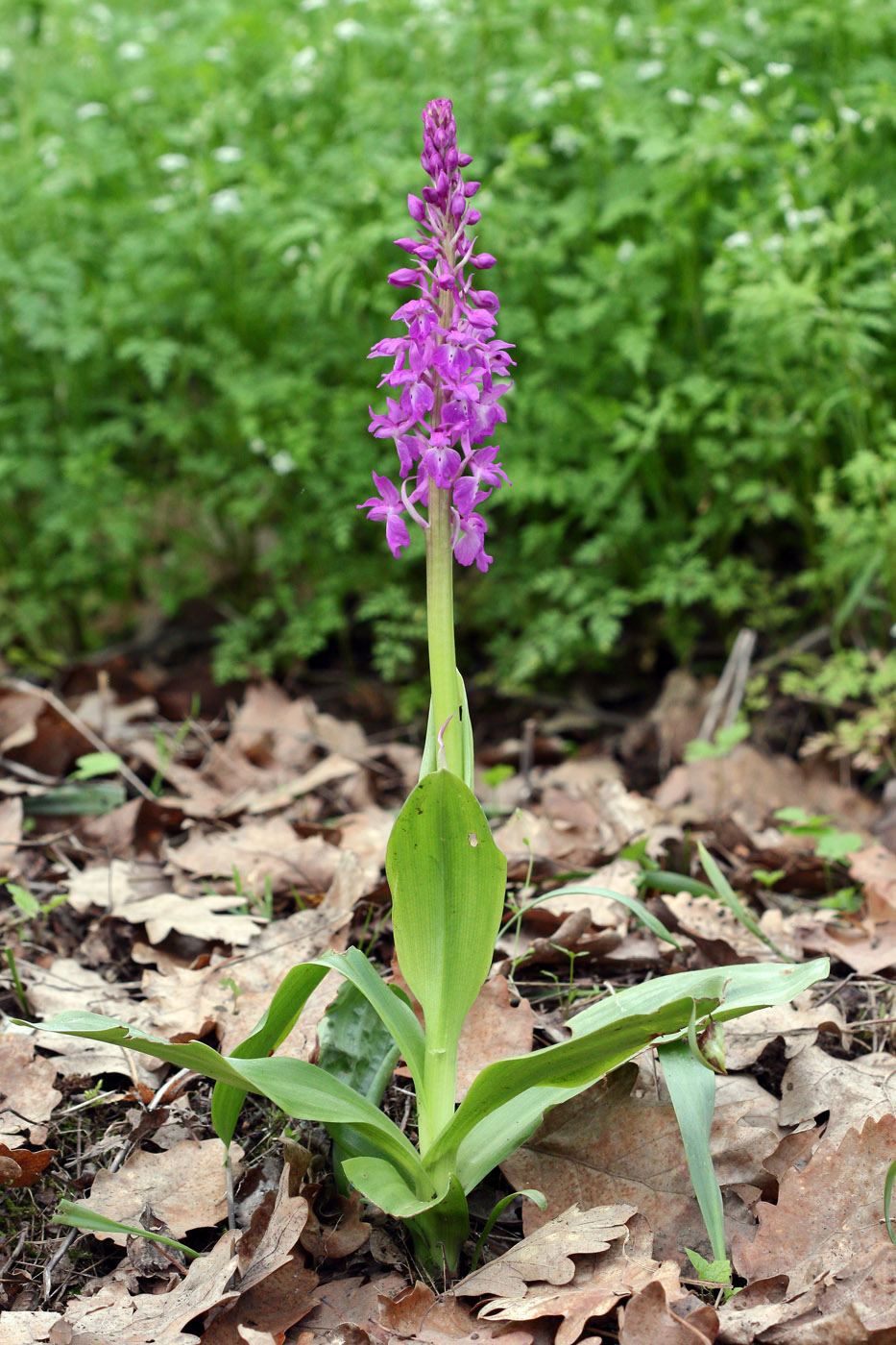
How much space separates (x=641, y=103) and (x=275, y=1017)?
3.00 metres

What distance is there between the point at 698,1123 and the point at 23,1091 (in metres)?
1.04

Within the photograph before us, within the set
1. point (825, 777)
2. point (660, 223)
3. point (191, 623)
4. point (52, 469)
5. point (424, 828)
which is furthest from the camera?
point (191, 623)

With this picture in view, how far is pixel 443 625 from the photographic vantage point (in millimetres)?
1447

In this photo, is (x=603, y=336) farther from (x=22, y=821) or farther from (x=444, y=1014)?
(x=444, y=1014)

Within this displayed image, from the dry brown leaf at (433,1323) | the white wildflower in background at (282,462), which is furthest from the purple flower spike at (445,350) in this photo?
the white wildflower in background at (282,462)

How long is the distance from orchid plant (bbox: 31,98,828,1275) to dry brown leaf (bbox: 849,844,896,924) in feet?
2.66

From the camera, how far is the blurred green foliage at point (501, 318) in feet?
10.2

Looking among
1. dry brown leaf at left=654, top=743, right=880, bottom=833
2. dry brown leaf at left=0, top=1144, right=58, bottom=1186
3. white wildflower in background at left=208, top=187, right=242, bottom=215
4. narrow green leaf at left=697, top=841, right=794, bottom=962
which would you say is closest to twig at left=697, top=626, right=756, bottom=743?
dry brown leaf at left=654, top=743, right=880, bottom=833

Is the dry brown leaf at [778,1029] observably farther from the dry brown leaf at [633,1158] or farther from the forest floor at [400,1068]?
the dry brown leaf at [633,1158]

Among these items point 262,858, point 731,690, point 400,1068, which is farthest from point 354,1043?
point 731,690

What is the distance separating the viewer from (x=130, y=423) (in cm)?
398

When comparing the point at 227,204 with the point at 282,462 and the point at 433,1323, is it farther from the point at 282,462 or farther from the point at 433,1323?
the point at 433,1323

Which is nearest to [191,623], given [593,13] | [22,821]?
[22,821]

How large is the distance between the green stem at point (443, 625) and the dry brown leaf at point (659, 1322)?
2.19 ft
